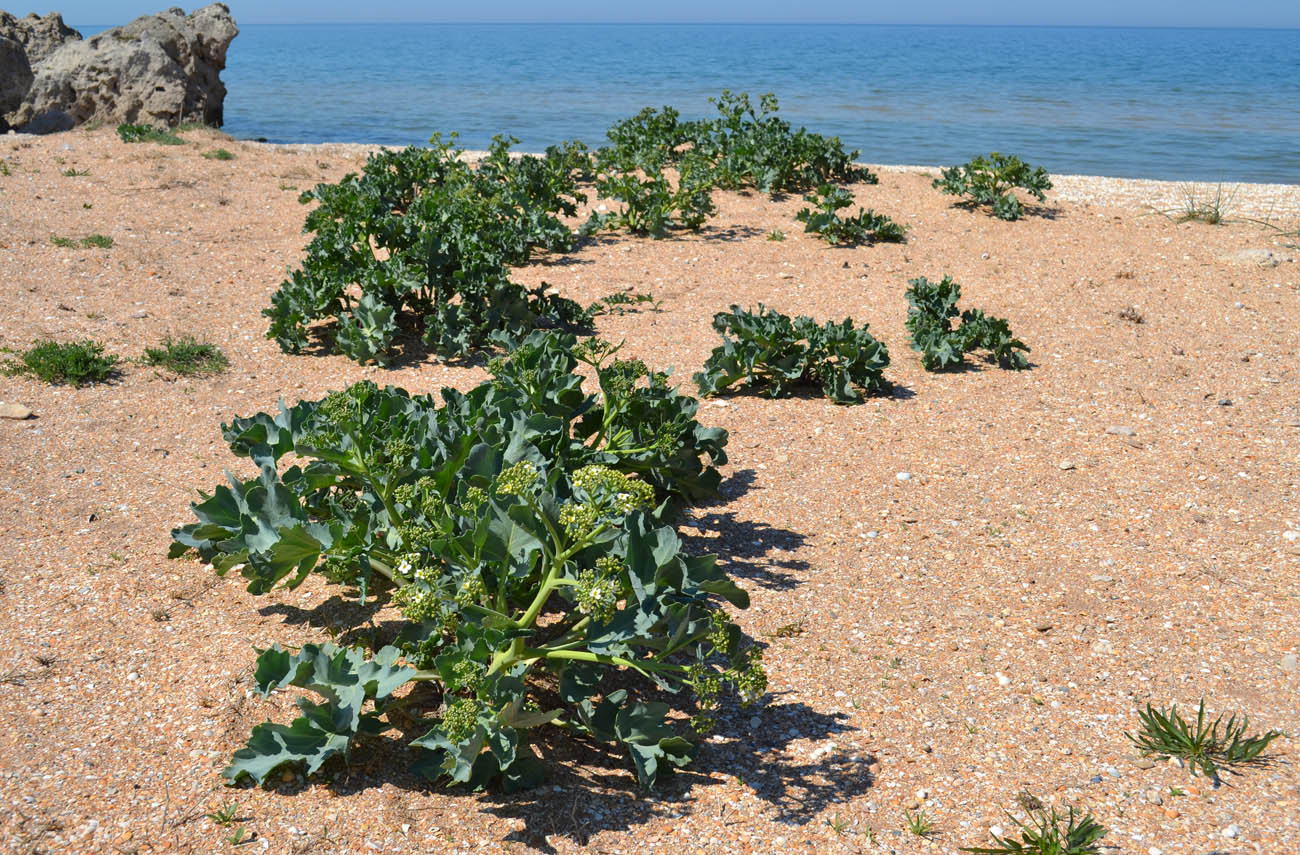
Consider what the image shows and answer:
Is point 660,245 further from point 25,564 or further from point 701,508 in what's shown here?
point 25,564

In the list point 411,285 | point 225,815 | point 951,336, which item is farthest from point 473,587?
point 951,336

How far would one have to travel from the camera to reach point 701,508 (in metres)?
5.16

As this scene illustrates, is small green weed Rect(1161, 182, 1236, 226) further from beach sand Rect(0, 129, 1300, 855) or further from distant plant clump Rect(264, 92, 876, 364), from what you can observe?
distant plant clump Rect(264, 92, 876, 364)

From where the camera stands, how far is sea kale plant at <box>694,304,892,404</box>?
21.4ft

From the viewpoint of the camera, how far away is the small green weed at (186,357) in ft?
21.7

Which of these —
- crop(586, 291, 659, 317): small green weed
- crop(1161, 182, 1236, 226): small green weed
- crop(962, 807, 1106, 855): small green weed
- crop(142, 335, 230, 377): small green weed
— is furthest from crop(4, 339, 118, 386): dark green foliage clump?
crop(1161, 182, 1236, 226): small green weed

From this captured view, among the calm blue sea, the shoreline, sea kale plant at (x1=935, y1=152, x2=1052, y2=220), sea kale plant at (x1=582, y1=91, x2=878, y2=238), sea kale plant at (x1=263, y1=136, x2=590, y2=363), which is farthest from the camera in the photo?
the calm blue sea

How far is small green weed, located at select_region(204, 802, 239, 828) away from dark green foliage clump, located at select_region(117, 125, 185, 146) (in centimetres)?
1246

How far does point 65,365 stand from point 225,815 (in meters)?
4.31

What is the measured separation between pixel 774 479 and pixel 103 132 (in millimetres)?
12799

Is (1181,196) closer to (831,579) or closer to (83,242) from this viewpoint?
(831,579)

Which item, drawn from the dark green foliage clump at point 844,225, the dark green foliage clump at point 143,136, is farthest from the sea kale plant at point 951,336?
the dark green foliage clump at point 143,136

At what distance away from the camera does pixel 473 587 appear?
3150 millimetres

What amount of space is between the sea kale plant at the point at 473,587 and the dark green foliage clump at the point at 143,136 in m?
11.1
